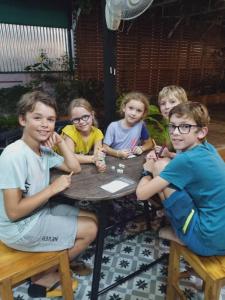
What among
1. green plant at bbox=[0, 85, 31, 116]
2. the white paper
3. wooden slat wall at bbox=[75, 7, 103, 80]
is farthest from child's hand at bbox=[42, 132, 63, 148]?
wooden slat wall at bbox=[75, 7, 103, 80]

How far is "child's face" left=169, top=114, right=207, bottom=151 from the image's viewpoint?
1270 mm

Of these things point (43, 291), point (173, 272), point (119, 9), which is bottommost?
point (43, 291)

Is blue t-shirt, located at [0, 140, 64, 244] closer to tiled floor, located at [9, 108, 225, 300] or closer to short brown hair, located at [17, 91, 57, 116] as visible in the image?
short brown hair, located at [17, 91, 57, 116]

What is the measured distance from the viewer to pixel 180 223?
1.28m

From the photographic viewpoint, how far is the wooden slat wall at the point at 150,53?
5629 mm

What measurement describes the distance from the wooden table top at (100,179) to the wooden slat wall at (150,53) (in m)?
4.36

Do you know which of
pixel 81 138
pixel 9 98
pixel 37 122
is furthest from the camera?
pixel 9 98

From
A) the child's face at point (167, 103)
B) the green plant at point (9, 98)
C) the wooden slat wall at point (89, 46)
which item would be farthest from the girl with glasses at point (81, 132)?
the wooden slat wall at point (89, 46)

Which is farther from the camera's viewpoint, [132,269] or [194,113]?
[132,269]

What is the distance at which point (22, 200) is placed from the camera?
125 centimetres

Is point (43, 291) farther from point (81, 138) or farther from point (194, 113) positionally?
point (194, 113)

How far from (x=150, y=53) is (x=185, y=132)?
6.12 meters

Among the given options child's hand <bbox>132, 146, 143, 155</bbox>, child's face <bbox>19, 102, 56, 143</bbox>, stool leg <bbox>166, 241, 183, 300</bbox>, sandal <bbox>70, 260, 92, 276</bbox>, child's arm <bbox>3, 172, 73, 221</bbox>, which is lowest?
sandal <bbox>70, 260, 92, 276</bbox>

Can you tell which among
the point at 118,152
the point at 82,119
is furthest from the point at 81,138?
the point at 118,152
